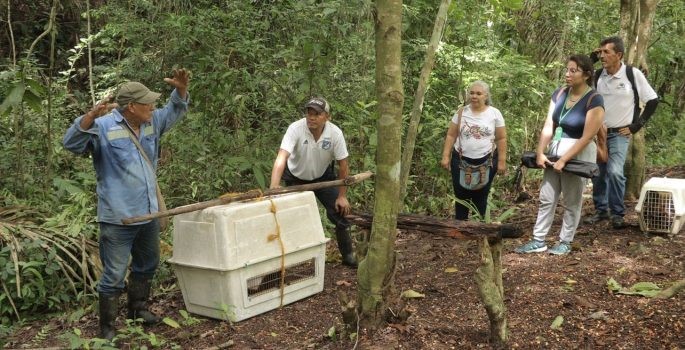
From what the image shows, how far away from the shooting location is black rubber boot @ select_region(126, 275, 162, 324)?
4812 millimetres

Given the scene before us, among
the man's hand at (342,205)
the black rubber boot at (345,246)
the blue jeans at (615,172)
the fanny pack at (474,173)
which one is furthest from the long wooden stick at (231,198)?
the blue jeans at (615,172)

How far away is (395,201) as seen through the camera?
3.75m

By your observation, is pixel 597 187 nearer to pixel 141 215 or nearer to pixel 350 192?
pixel 350 192

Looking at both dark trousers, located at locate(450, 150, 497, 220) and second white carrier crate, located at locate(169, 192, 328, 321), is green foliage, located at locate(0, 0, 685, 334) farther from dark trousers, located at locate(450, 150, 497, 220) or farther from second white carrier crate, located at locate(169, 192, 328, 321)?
second white carrier crate, located at locate(169, 192, 328, 321)

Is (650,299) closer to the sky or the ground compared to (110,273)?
closer to the ground

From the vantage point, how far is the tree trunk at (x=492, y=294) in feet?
12.1

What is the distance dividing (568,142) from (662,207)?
152cm

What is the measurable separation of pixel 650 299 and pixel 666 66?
1370cm

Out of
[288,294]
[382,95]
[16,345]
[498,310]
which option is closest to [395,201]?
[382,95]

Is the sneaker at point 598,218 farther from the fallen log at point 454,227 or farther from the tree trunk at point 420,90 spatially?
the fallen log at point 454,227

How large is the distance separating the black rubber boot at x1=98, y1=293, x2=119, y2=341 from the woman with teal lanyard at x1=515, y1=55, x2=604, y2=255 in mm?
3544

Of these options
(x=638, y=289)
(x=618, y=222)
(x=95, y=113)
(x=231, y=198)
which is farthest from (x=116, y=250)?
(x=618, y=222)

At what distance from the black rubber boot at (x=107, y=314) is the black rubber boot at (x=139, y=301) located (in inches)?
12.0

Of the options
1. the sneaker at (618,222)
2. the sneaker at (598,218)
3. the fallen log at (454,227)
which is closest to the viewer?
the fallen log at (454,227)
